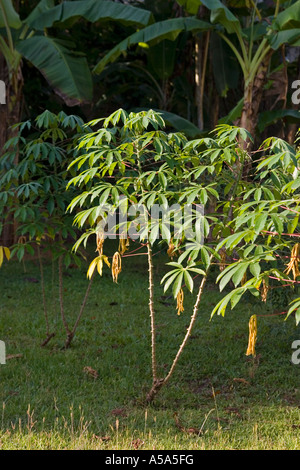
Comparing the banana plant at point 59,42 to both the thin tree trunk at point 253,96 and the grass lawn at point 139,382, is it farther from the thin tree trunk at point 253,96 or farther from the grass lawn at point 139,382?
the grass lawn at point 139,382

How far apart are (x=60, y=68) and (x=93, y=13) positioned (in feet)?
3.12

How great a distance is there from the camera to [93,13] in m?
7.97

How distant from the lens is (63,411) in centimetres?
387

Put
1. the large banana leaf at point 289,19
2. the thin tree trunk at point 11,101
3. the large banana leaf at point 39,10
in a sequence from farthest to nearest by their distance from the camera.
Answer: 1. the thin tree trunk at point 11,101
2. the large banana leaf at point 39,10
3. the large banana leaf at point 289,19

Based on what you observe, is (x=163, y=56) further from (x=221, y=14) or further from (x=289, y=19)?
(x=289, y=19)

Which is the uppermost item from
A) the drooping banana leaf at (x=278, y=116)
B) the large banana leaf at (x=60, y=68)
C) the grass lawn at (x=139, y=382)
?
the large banana leaf at (x=60, y=68)

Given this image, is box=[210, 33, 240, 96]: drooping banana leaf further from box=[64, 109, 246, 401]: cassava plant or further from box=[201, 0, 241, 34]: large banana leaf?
box=[64, 109, 246, 401]: cassava plant

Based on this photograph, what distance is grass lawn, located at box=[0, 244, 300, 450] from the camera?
11.4 ft

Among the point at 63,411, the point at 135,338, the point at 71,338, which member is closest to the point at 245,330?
the point at 135,338

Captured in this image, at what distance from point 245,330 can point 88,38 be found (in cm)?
781

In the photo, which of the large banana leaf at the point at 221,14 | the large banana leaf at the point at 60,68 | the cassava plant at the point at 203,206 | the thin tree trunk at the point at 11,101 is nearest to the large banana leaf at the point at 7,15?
the large banana leaf at the point at 60,68

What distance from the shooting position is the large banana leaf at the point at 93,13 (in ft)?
25.9

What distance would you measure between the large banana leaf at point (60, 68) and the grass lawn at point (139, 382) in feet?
8.35

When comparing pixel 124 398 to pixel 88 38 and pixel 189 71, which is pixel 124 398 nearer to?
pixel 189 71
